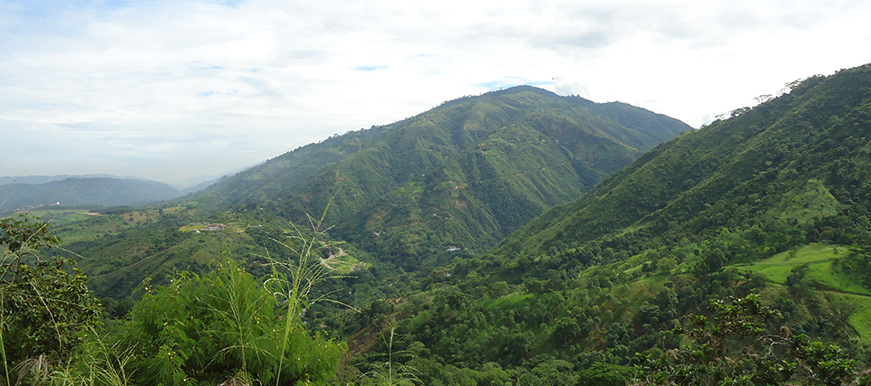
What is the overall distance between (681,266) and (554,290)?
15.8m

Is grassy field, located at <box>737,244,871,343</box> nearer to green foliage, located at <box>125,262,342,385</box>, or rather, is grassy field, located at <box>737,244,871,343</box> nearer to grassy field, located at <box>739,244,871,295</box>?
grassy field, located at <box>739,244,871,295</box>

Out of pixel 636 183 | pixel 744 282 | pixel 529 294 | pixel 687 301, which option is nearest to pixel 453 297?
pixel 529 294

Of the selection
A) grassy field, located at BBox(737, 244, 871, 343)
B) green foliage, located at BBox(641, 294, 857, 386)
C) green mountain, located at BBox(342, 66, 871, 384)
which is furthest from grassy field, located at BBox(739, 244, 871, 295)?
green foliage, located at BBox(641, 294, 857, 386)

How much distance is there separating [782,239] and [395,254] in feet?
333

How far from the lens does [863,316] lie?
30.2 m

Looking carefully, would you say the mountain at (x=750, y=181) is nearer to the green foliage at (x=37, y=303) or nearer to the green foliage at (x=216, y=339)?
the green foliage at (x=216, y=339)

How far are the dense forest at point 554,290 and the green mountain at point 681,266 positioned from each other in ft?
0.83

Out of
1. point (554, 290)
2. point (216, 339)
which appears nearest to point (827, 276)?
Answer: point (554, 290)

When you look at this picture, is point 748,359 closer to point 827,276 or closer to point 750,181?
point 827,276

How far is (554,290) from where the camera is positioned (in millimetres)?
49781

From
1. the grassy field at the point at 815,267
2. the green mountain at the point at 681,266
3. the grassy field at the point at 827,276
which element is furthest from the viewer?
the grassy field at the point at 815,267

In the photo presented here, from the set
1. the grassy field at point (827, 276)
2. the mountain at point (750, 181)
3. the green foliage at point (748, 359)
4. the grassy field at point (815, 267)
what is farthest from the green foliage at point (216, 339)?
the mountain at point (750, 181)

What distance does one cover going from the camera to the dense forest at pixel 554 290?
17.1 feet

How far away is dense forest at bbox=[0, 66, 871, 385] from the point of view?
5.20 m
